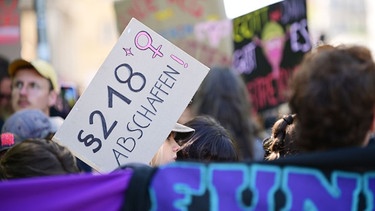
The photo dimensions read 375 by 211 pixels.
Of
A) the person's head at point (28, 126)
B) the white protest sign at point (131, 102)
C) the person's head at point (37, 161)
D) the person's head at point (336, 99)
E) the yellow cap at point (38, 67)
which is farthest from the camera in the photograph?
the yellow cap at point (38, 67)

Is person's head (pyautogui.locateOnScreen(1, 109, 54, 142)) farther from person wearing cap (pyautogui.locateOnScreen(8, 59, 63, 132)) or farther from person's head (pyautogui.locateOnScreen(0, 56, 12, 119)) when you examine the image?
person's head (pyautogui.locateOnScreen(0, 56, 12, 119))

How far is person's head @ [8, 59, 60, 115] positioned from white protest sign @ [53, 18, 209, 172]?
2130mm

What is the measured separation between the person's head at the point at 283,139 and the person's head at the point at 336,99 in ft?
3.66

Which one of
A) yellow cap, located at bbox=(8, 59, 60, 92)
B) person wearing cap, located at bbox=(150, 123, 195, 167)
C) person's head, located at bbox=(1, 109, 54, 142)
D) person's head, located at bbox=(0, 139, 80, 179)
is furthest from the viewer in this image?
yellow cap, located at bbox=(8, 59, 60, 92)

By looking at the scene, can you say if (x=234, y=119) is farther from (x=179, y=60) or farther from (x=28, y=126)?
(x=179, y=60)

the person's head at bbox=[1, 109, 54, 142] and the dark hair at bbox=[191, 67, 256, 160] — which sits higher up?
the dark hair at bbox=[191, 67, 256, 160]

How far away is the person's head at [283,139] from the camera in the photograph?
160 inches

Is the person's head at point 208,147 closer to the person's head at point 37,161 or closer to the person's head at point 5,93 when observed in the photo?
the person's head at point 37,161

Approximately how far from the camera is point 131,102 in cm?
391

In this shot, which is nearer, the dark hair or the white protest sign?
the white protest sign

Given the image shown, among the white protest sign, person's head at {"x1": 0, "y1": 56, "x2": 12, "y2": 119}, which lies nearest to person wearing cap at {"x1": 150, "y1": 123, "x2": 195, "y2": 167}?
the white protest sign

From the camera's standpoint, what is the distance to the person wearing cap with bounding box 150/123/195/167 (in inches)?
166

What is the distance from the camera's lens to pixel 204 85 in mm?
6469

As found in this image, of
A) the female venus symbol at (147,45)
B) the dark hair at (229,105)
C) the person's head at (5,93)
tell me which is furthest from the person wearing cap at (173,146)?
the person's head at (5,93)
